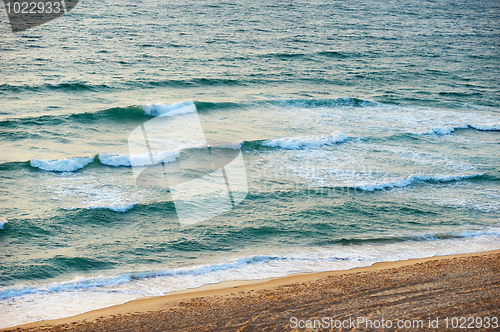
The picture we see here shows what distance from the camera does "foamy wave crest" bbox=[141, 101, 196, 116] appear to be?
53.2 ft

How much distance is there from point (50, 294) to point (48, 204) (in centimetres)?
341

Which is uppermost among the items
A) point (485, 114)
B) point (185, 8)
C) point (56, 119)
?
point (185, 8)

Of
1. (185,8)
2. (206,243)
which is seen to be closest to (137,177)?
(206,243)

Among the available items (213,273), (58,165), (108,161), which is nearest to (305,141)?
(108,161)

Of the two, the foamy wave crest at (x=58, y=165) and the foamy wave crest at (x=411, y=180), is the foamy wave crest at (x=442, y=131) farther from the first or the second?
the foamy wave crest at (x=58, y=165)

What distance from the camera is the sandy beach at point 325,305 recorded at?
548 cm

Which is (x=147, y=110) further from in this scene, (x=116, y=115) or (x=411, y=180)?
(x=411, y=180)

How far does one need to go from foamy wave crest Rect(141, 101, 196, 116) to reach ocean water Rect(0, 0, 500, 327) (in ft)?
0.23

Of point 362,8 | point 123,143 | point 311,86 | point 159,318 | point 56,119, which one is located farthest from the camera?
point 362,8

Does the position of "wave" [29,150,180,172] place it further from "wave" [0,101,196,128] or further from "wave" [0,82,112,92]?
"wave" [0,82,112,92]

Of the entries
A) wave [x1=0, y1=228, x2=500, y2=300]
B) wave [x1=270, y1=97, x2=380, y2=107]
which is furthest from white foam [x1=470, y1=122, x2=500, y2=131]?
wave [x1=0, y1=228, x2=500, y2=300]

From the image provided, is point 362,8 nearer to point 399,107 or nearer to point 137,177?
point 399,107

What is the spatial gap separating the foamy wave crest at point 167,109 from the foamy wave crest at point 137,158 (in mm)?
3928

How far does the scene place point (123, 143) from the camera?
44.8 ft
